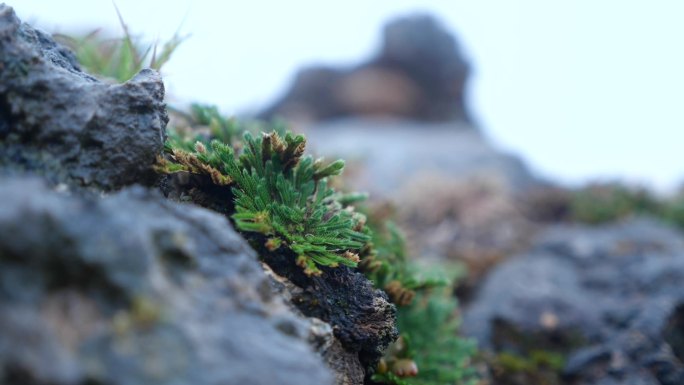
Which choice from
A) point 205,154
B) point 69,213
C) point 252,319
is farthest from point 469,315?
point 69,213

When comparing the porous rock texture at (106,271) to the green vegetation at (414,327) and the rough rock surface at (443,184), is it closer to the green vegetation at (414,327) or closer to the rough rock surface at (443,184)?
the green vegetation at (414,327)

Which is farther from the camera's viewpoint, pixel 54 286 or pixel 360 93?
pixel 360 93

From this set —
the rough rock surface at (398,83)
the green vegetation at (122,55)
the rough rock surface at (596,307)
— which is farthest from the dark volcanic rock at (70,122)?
the rough rock surface at (398,83)

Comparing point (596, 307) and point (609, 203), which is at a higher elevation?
point (609, 203)

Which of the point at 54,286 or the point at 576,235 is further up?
the point at 576,235

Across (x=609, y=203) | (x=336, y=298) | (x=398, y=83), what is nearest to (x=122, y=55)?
(x=336, y=298)

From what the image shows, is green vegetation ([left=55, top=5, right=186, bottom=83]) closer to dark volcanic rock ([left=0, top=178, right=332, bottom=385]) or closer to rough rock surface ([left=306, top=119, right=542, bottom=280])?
rough rock surface ([left=306, top=119, right=542, bottom=280])

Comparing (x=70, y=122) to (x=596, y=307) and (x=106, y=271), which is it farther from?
(x=596, y=307)

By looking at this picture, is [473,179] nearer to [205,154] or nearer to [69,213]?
[205,154]
